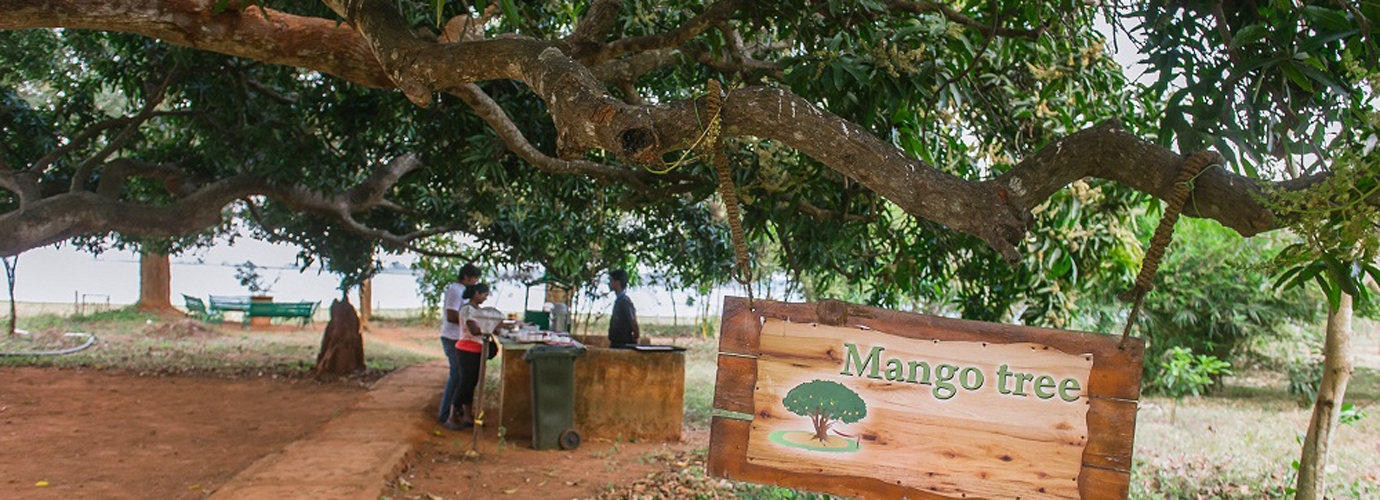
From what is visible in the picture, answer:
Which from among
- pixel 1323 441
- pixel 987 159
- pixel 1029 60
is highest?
pixel 1029 60

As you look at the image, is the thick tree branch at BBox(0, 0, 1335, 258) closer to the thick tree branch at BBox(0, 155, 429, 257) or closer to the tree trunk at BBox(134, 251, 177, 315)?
the thick tree branch at BBox(0, 155, 429, 257)

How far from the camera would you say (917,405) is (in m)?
2.53

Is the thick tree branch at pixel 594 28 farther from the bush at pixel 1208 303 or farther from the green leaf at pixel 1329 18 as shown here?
the bush at pixel 1208 303

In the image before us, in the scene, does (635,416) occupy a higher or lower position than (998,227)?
lower

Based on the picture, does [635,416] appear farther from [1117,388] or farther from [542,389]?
[1117,388]

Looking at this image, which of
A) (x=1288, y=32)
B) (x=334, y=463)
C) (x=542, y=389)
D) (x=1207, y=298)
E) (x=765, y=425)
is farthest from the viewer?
(x=1207, y=298)

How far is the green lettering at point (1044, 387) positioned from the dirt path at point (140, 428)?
17.0 feet

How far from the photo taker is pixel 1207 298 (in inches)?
495

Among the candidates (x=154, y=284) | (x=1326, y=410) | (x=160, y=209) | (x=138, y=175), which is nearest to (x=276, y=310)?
(x=154, y=284)

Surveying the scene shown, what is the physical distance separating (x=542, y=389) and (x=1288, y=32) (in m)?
6.21

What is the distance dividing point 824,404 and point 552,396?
582cm

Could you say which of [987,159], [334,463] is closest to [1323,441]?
[987,159]

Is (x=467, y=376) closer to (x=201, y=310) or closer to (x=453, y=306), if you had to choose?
(x=453, y=306)

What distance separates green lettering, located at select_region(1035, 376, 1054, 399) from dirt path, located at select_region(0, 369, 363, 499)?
5176 mm
